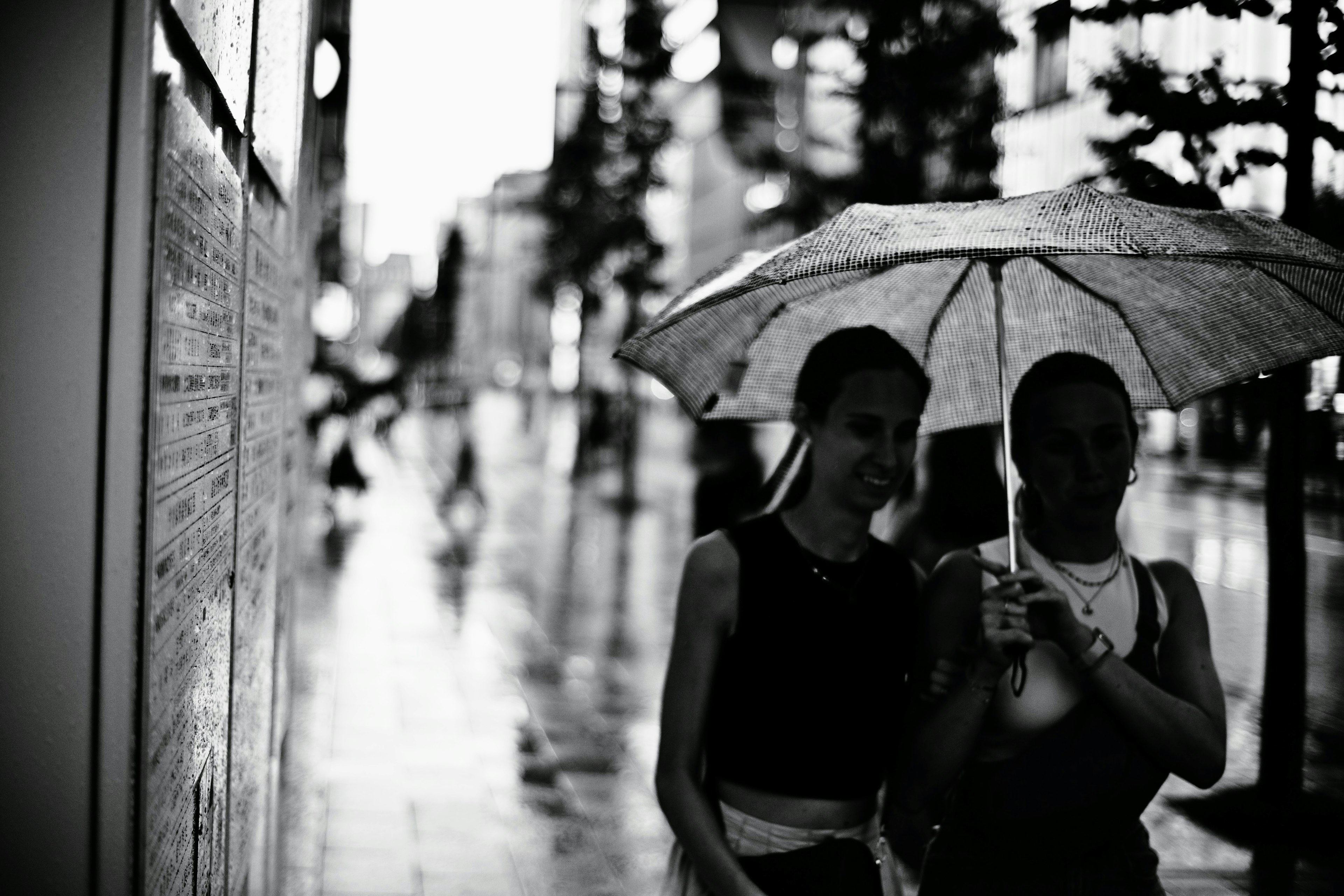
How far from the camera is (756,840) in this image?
2.56m

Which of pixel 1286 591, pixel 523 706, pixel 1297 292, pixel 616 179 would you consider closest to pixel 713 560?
pixel 1297 292

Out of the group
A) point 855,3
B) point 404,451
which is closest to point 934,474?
point 855,3

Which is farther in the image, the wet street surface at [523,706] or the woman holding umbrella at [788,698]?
the wet street surface at [523,706]

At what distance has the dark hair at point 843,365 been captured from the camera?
2.77 meters

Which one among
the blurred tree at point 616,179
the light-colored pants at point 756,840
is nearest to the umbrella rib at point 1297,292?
the light-colored pants at point 756,840

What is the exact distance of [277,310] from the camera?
3.63m

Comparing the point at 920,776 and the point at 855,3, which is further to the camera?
the point at 855,3

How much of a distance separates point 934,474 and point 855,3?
254 inches

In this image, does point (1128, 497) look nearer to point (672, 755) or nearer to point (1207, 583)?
point (1207, 583)

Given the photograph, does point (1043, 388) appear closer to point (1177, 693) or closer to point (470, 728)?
point (1177, 693)

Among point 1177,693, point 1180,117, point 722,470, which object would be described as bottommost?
point 1177,693

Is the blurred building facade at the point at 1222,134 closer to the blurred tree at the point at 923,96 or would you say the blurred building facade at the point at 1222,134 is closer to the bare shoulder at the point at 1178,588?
the blurred tree at the point at 923,96

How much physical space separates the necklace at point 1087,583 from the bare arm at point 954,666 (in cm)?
21

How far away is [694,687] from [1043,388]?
0.95 meters
